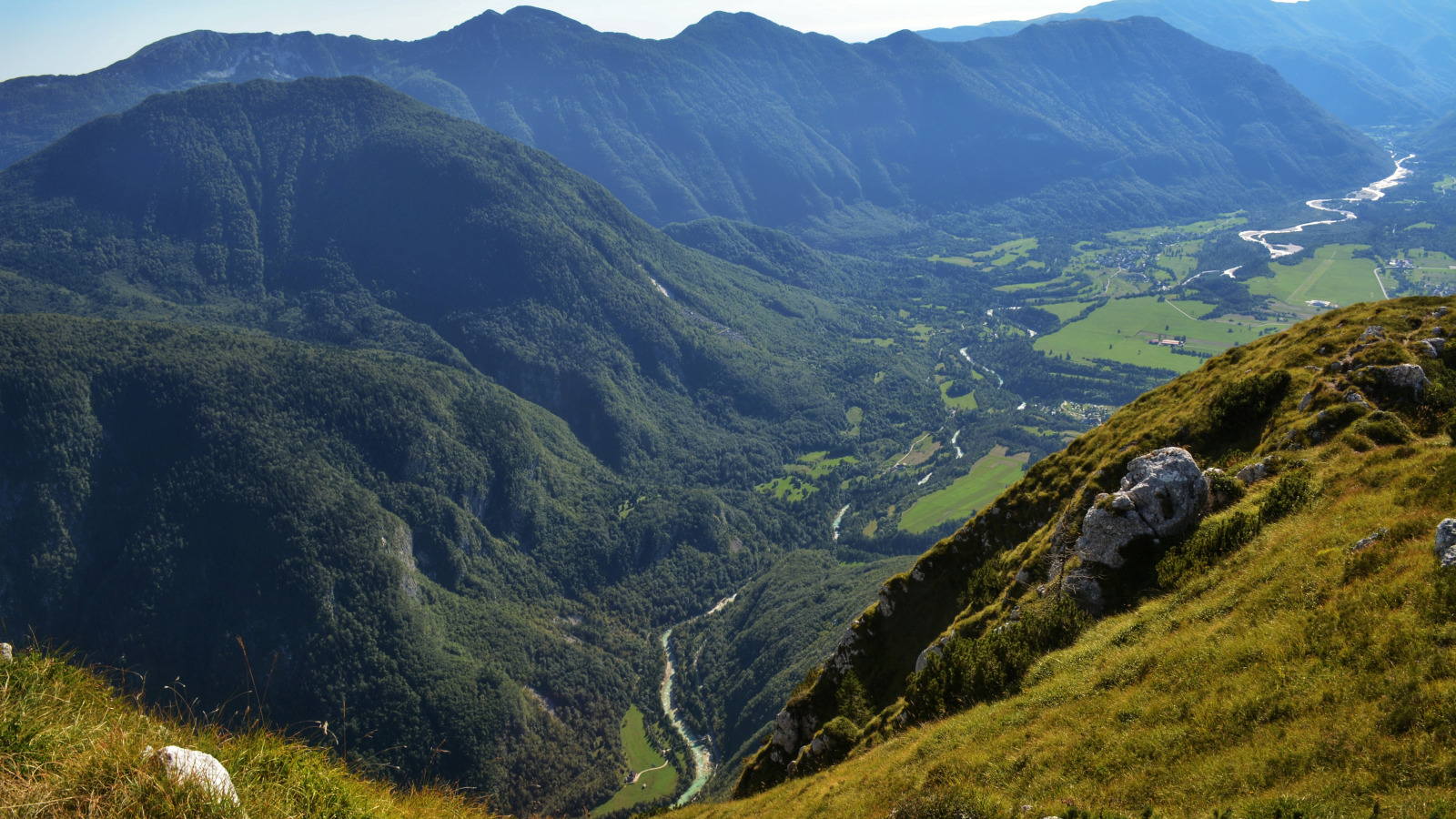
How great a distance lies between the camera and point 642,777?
585 feet

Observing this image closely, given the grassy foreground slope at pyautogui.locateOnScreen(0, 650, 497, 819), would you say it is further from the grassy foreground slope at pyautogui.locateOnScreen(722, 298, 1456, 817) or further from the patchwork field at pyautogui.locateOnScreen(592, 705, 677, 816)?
the patchwork field at pyautogui.locateOnScreen(592, 705, 677, 816)

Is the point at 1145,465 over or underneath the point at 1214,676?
over

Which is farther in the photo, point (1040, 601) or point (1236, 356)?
point (1236, 356)

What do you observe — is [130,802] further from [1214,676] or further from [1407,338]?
[1407,338]

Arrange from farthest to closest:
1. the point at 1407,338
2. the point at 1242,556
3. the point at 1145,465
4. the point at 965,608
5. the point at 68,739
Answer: the point at 965,608
the point at 1407,338
the point at 1145,465
the point at 1242,556
the point at 68,739

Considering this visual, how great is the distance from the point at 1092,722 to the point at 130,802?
2759 cm

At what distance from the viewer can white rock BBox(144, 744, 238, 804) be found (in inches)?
515

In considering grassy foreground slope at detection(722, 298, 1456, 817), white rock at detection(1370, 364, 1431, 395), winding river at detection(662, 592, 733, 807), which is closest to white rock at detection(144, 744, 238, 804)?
grassy foreground slope at detection(722, 298, 1456, 817)

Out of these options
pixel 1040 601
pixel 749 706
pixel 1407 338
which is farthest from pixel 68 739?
pixel 749 706

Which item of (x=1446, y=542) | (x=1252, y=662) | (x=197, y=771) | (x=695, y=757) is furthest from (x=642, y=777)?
(x=197, y=771)

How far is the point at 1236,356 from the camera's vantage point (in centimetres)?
5631

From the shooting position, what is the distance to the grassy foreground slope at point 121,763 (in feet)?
40.3

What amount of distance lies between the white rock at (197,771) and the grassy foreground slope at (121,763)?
0.19 metres

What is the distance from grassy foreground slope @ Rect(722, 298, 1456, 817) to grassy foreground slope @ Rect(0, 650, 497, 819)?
20002mm
